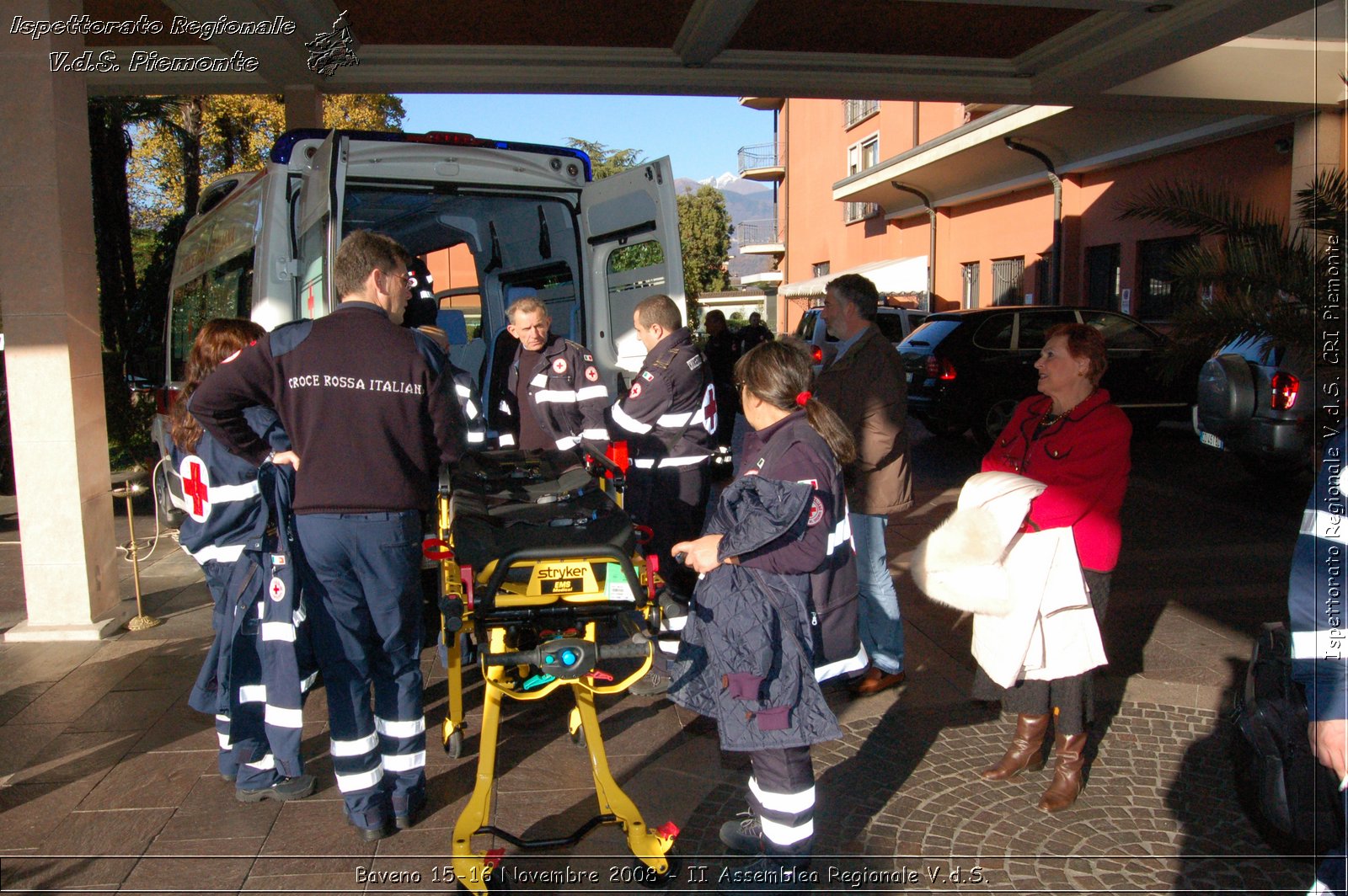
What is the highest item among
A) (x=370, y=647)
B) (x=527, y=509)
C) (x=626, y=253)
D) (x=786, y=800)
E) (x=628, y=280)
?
(x=626, y=253)

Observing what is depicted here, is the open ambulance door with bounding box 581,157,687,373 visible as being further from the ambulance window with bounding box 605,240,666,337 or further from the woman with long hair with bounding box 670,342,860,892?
the woman with long hair with bounding box 670,342,860,892

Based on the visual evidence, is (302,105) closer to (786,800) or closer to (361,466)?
(361,466)

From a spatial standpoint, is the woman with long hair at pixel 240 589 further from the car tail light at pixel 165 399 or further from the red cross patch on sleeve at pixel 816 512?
the car tail light at pixel 165 399

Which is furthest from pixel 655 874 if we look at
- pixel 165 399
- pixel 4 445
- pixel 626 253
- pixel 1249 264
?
pixel 4 445

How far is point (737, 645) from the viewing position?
2836mm

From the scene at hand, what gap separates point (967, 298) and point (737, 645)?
20.9 metres

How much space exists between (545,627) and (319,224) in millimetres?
3211

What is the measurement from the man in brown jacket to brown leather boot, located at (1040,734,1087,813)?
3.72ft

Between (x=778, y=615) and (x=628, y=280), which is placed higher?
(x=628, y=280)

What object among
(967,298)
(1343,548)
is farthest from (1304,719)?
(967,298)

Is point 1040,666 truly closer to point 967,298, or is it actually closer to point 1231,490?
point 1231,490

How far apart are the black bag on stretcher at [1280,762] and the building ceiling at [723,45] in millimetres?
4953

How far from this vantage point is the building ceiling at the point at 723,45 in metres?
6.90

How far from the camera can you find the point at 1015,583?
3549 mm
